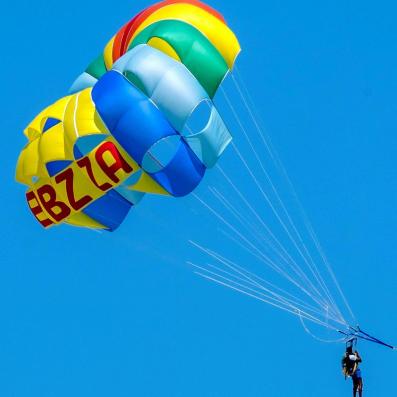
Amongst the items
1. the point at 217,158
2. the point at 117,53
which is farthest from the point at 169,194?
the point at 117,53

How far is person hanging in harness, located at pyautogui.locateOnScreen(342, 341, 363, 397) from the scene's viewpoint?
32562 millimetres

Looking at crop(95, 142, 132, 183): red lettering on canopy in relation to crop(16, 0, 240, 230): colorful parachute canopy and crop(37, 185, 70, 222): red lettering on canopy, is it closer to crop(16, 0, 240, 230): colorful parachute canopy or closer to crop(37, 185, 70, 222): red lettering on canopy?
crop(16, 0, 240, 230): colorful parachute canopy

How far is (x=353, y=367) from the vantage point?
32.6 metres

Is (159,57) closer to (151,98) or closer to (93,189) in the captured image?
(151,98)

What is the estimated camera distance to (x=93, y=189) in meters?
32.0

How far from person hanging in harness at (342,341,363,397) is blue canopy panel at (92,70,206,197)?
177 inches

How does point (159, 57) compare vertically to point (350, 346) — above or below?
above

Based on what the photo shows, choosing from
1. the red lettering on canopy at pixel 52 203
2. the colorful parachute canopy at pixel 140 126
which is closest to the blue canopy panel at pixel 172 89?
the colorful parachute canopy at pixel 140 126

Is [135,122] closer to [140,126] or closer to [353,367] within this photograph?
[140,126]

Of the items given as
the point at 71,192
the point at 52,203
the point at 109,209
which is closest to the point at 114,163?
the point at 71,192

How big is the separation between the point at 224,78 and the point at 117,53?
2.29 meters

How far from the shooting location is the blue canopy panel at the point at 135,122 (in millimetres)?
31234

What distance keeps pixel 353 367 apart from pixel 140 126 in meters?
6.00

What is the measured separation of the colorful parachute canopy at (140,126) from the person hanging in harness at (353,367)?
168 inches
